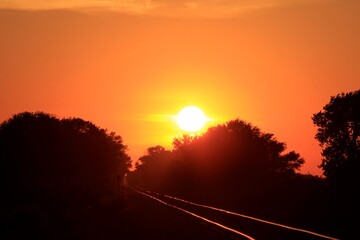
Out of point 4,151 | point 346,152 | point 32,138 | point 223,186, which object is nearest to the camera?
point 346,152

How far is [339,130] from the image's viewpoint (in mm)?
64250

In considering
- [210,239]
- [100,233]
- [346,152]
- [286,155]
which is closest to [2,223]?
[100,233]

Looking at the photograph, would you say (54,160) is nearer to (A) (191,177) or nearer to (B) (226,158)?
(A) (191,177)

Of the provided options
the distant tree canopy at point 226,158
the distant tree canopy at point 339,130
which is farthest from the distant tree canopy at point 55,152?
the distant tree canopy at point 339,130

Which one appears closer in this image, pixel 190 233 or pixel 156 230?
pixel 190 233

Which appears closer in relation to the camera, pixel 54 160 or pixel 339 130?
pixel 339 130

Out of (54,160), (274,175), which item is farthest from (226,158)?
(54,160)

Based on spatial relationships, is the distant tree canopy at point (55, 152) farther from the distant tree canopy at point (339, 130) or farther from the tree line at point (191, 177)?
the distant tree canopy at point (339, 130)

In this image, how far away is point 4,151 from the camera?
293ft

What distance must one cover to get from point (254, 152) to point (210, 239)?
54804mm

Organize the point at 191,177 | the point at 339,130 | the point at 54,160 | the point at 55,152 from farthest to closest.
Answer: the point at 55,152 < the point at 54,160 < the point at 191,177 < the point at 339,130

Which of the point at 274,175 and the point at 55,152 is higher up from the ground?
the point at 55,152

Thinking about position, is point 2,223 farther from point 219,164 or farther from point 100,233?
point 219,164

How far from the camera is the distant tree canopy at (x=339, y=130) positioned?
60.8 metres
